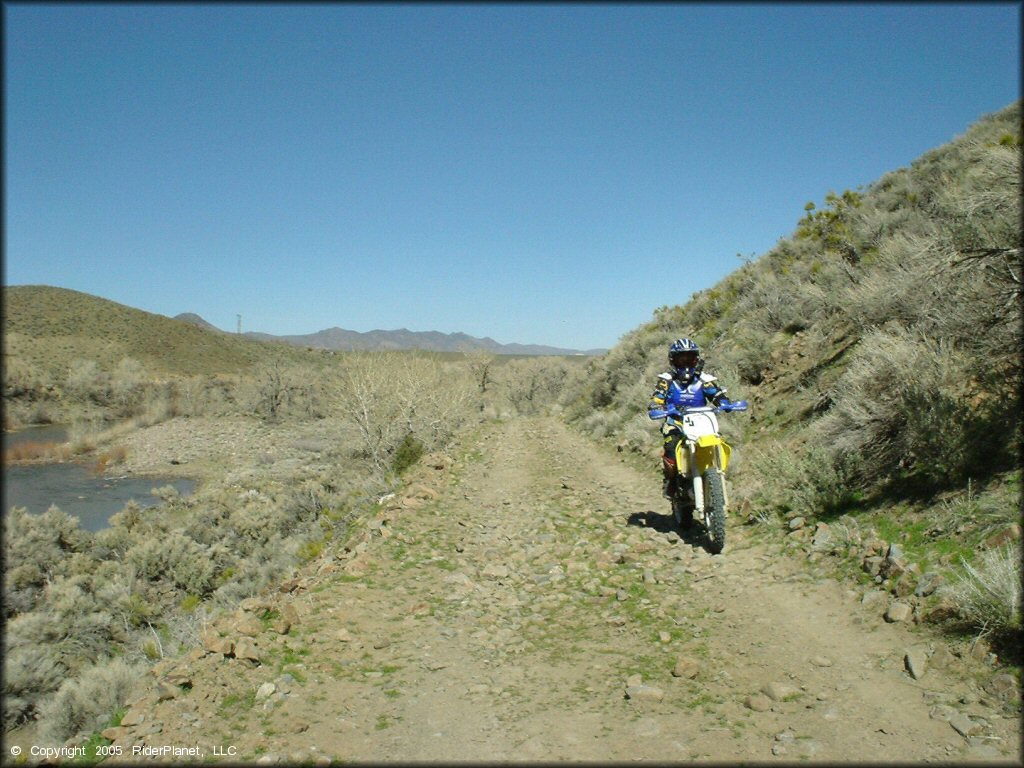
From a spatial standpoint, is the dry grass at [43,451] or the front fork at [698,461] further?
the dry grass at [43,451]

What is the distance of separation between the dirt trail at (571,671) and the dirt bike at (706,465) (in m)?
0.41

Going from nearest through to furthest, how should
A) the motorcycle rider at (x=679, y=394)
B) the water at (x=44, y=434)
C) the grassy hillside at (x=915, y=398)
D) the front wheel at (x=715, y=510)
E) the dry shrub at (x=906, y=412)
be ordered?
1. the grassy hillside at (x=915, y=398)
2. the dry shrub at (x=906, y=412)
3. the front wheel at (x=715, y=510)
4. the motorcycle rider at (x=679, y=394)
5. the water at (x=44, y=434)

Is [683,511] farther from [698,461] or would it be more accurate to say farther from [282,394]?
[282,394]

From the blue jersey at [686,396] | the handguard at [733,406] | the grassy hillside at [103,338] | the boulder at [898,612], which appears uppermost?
the grassy hillside at [103,338]

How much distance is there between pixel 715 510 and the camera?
20.4 ft

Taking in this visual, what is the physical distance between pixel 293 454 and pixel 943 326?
104 ft

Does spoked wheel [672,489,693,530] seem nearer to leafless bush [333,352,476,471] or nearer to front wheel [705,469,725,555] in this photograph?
front wheel [705,469,725,555]

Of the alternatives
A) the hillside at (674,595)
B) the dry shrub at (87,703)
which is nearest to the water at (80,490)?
the hillside at (674,595)

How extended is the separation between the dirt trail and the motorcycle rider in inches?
47.9

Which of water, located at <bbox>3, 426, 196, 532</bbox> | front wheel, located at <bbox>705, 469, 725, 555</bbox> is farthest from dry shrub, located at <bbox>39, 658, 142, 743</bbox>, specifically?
water, located at <bbox>3, 426, 196, 532</bbox>

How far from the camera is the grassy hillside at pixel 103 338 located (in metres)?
59.7

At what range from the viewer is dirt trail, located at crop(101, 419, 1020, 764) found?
10.5ft

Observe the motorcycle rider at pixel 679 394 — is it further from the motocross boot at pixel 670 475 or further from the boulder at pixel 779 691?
the boulder at pixel 779 691

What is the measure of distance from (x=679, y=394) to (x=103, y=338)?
3178 inches
